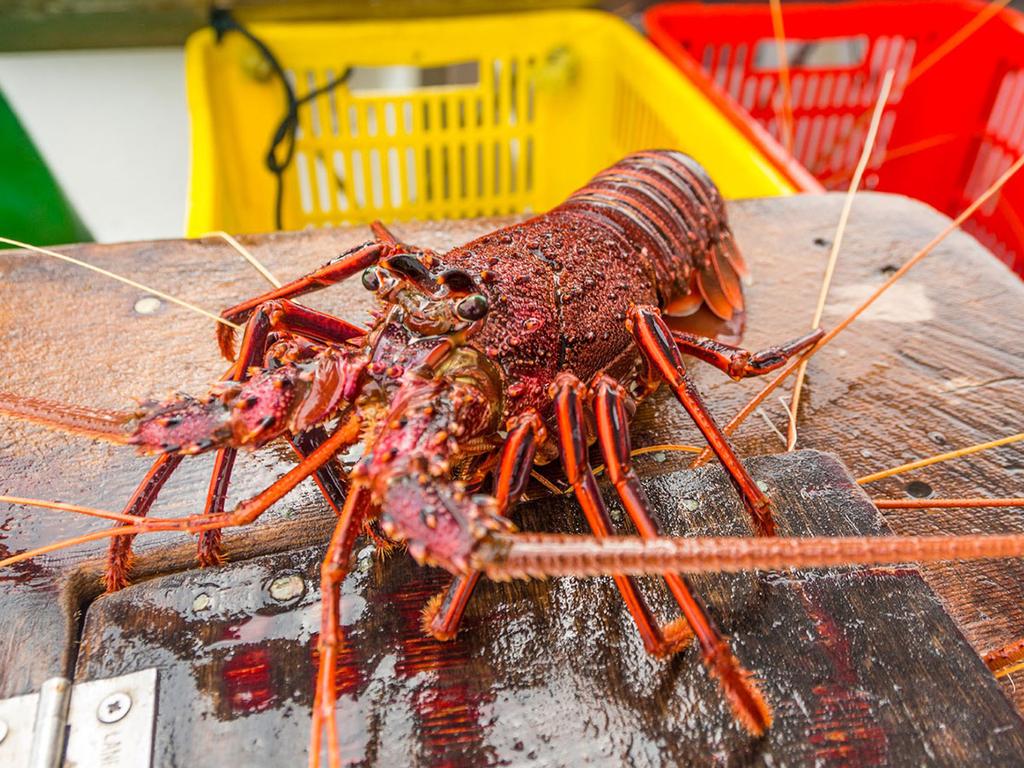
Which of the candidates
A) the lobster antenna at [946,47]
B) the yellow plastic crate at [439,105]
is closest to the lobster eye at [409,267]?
the yellow plastic crate at [439,105]

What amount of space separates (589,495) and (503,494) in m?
0.14

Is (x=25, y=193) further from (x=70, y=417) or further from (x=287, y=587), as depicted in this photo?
(x=287, y=587)

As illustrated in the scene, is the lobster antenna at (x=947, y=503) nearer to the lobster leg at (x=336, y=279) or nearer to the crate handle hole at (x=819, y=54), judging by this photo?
the lobster leg at (x=336, y=279)

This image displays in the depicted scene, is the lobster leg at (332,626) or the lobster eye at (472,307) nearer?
the lobster leg at (332,626)

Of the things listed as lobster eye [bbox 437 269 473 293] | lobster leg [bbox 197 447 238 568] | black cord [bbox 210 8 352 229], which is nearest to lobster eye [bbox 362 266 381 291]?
lobster eye [bbox 437 269 473 293]

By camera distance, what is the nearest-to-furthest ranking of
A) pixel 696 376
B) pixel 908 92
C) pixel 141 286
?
1. pixel 141 286
2. pixel 696 376
3. pixel 908 92

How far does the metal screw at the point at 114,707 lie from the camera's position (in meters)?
1.06

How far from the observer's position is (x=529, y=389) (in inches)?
57.8

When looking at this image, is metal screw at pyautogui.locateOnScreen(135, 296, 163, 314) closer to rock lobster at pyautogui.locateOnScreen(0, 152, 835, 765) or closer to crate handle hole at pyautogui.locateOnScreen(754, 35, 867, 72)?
rock lobster at pyautogui.locateOnScreen(0, 152, 835, 765)

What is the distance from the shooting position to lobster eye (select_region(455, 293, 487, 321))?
1304mm

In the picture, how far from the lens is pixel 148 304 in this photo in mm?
1999

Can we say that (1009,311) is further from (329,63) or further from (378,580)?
(329,63)

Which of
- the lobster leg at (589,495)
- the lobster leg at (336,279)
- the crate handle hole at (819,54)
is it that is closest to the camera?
the lobster leg at (589,495)

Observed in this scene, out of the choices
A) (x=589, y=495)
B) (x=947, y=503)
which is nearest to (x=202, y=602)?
(x=589, y=495)
